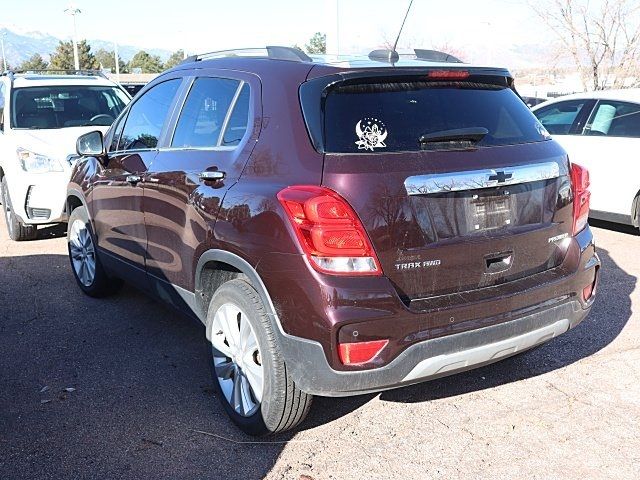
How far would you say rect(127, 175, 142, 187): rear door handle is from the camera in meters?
4.44

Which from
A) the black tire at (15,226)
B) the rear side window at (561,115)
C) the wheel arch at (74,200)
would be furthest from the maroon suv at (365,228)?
the rear side window at (561,115)

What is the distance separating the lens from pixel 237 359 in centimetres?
356

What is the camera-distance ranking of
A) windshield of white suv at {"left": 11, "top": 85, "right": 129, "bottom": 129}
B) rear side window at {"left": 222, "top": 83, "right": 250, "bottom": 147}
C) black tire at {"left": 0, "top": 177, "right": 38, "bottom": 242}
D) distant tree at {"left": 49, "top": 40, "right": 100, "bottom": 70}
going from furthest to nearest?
distant tree at {"left": 49, "top": 40, "right": 100, "bottom": 70}
windshield of white suv at {"left": 11, "top": 85, "right": 129, "bottom": 129}
black tire at {"left": 0, "top": 177, "right": 38, "bottom": 242}
rear side window at {"left": 222, "top": 83, "right": 250, "bottom": 147}

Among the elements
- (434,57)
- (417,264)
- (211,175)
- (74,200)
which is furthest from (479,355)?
(74,200)

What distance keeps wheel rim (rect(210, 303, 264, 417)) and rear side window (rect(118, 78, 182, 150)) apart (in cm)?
142

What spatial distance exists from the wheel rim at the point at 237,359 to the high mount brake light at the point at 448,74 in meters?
1.48

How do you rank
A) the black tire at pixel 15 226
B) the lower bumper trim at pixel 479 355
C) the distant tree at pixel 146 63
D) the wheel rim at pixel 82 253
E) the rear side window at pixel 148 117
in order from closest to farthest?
the lower bumper trim at pixel 479 355
the rear side window at pixel 148 117
the wheel rim at pixel 82 253
the black tire at pixel 15 226
the distant tree at pixel 146 63

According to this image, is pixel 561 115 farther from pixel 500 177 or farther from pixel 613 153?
pixel 500 177

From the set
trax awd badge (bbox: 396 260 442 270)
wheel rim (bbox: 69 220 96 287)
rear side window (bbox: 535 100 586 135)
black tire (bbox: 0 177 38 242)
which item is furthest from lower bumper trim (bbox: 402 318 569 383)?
black tire (bbox: 0 177 38 242)

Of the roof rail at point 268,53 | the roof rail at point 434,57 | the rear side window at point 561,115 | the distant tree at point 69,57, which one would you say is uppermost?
the roof rail at point 268,53

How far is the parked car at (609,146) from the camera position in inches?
290

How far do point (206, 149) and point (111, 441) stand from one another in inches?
62.9

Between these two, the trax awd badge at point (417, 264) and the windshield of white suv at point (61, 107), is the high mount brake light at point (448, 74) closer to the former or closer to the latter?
the trax awd badge at point (417, 264)

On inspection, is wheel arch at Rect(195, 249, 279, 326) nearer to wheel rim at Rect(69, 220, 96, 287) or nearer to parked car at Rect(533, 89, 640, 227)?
wheel rim at Rect(69, 220, 96, 287)
